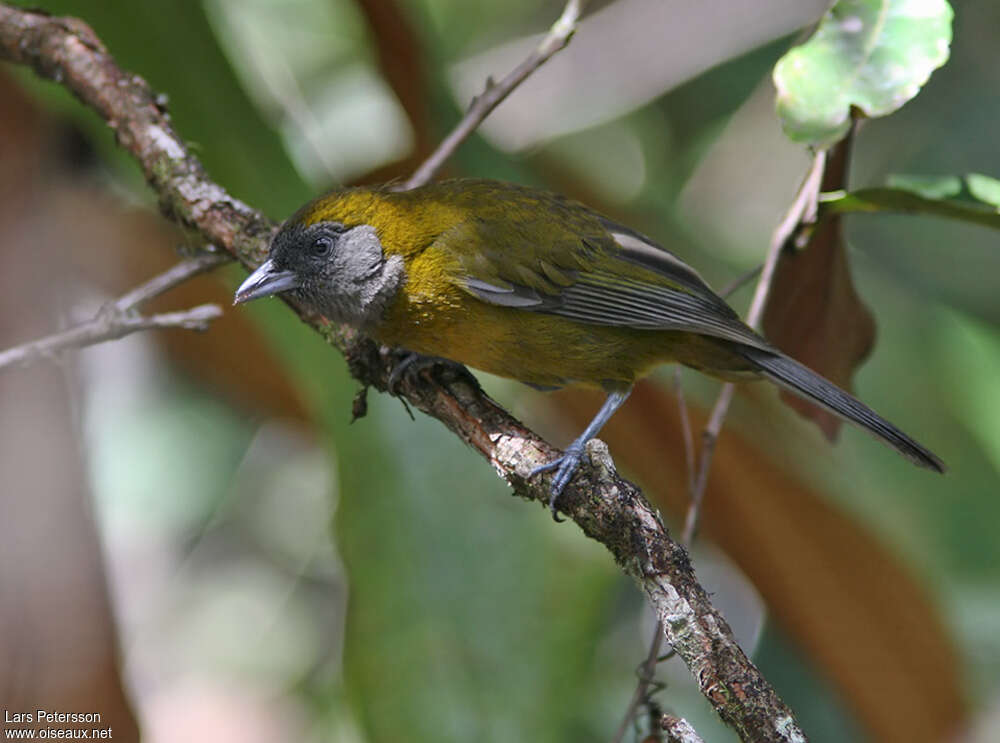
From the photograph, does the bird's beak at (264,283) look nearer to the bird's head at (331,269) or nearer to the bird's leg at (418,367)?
the bird's head at (331,269)

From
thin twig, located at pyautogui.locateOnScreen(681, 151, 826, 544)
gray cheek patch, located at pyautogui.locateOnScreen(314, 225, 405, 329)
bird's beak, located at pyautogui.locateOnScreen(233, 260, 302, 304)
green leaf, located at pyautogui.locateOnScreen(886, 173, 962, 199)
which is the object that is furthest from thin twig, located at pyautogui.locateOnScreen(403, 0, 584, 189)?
green leaf, located at pyautogui.locateOnScreen(886, 173, 962, 199)

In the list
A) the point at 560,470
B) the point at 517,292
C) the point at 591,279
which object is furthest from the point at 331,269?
the point at 560,470

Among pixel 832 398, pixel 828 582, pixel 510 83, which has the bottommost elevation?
pixel 828 582

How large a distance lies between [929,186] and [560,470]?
1270 mm

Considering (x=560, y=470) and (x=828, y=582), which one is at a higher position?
(x=560, y=470)

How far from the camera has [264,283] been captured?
2.93 meters

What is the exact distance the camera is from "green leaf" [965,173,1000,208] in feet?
9.06

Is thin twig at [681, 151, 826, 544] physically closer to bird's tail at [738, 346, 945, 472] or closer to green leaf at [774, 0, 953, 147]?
bird's tail at [738, 346, 945, 472]

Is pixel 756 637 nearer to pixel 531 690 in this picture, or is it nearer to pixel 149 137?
pixel 531 690

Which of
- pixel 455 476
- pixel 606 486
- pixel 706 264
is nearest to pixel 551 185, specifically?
pixel 706 264

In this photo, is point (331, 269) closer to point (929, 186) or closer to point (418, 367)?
point (418, 367)

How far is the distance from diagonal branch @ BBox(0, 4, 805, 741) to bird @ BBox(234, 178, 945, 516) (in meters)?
0.10

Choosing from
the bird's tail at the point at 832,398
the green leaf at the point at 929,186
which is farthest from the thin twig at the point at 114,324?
the green leaf at the point at 929,186

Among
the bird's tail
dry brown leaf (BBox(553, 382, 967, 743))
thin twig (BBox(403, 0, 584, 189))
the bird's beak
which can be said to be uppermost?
thin twig (BBox(403, 0, 584, 189))
